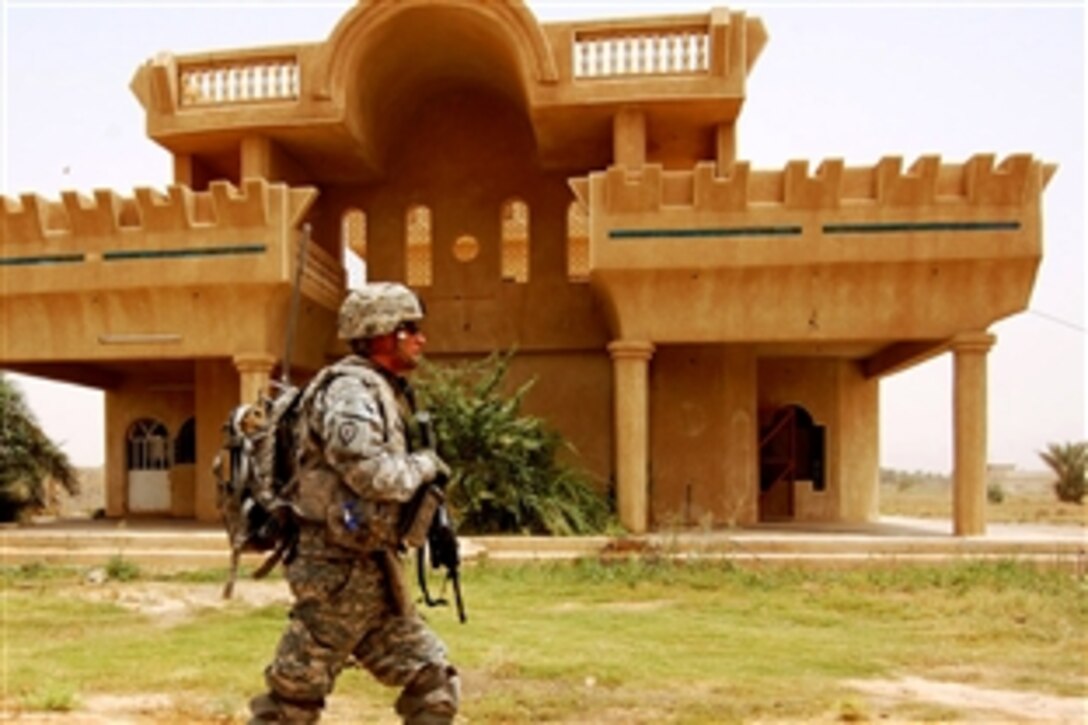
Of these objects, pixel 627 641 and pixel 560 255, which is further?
pixel 560 255

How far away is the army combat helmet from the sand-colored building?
9.59m

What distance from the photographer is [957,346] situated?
14.0 meters

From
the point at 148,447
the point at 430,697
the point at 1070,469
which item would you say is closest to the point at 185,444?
the point at 148,447

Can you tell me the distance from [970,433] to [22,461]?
745 inches

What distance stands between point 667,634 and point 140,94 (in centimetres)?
1311

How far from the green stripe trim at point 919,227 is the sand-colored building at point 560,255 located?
0.12 feet

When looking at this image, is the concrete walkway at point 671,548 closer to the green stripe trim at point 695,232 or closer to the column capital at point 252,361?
the column capital at point 252,361

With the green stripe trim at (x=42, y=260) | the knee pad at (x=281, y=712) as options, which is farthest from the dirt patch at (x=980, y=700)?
the green stripe trim at (x=42, y=260)

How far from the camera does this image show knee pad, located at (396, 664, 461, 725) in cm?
409

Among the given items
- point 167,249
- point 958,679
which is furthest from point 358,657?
point 167,249

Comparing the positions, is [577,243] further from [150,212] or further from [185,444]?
[185,444]

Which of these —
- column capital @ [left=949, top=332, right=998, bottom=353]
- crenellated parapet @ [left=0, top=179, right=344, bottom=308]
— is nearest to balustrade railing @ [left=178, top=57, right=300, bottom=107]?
crenellated parapet @ [left=0, top=179, right=344, bottom=308]

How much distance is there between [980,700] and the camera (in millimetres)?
6859

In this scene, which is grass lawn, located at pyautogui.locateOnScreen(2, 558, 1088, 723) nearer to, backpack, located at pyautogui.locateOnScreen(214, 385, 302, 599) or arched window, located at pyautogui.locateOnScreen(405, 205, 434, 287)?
backpack, located at pyautogui.locateOnScreen(214, 385, 302, 599)
